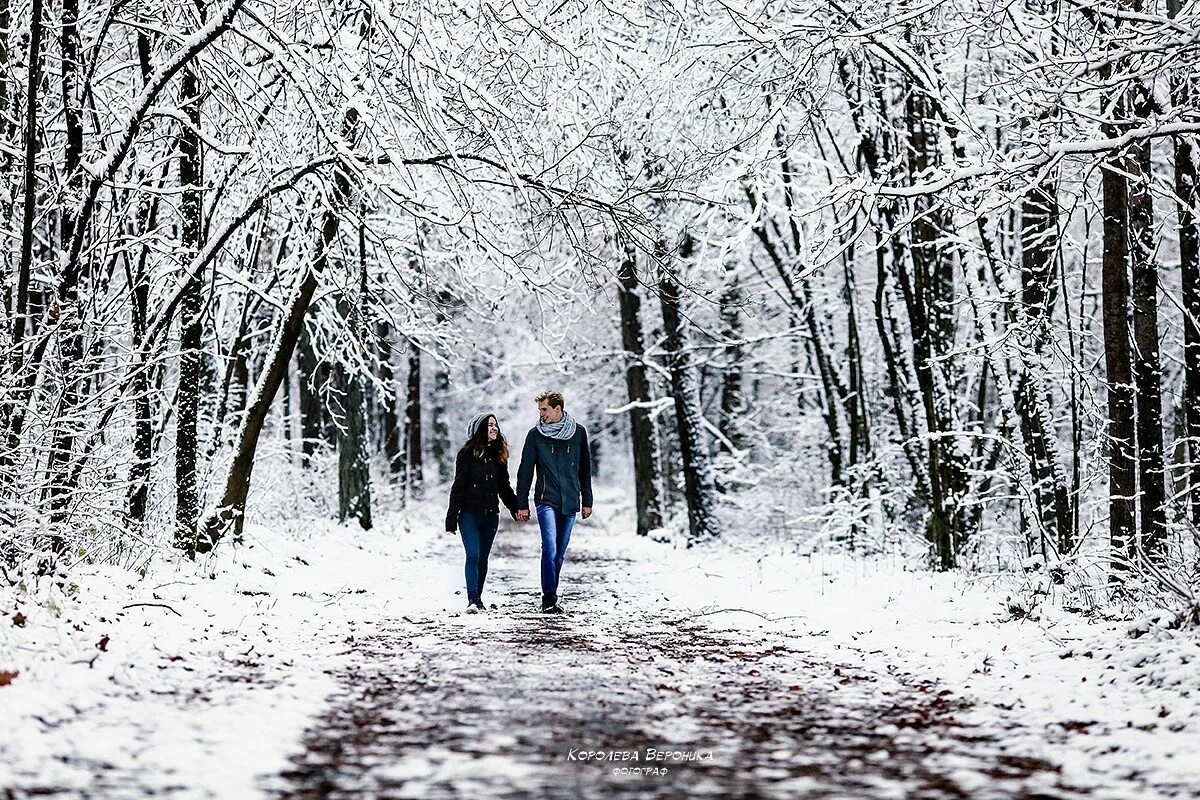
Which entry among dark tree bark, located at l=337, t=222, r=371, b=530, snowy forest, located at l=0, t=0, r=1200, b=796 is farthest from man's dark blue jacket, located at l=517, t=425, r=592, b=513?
dark tree bark, located at l=337, t=222, r=371, b=530

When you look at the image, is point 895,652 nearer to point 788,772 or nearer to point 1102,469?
point 788,772

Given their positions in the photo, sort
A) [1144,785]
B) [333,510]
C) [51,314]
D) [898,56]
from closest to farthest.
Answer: [1144,785], [51,314], [898,56], [333,510]

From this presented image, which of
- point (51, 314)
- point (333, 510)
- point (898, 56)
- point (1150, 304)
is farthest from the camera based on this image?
point (333, 510)

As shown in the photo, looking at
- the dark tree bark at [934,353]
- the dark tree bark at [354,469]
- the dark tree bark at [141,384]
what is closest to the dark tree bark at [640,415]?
the dark tree bark at [354,469]

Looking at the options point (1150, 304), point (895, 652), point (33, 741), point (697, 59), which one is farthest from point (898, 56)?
point (33, 741)

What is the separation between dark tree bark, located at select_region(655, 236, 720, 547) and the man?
8.61 m

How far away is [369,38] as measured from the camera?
8.53 metres

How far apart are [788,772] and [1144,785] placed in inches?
53.3

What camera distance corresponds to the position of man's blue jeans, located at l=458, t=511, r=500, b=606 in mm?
9672

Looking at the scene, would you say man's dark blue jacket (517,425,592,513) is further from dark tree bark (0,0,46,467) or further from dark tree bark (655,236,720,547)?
dark tree bark (655,236,720,547)

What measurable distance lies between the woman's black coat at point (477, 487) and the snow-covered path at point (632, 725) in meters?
1.74

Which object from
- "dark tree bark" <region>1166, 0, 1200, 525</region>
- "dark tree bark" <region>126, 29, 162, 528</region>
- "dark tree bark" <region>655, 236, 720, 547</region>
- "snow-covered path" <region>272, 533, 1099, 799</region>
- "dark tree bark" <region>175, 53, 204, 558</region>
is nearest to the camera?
"snow-covered path" <region>272, 533, 1099, 799</region>

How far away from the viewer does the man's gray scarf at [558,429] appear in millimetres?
9750

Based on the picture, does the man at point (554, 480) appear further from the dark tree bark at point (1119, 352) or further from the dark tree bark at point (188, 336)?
the dark tree bark at point (1119, 352)
